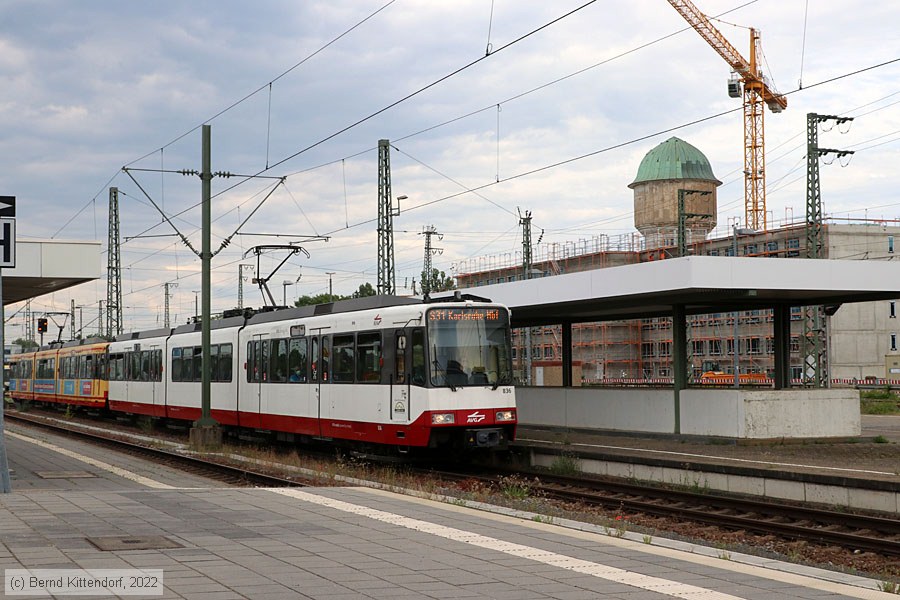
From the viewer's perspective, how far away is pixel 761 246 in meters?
72.7

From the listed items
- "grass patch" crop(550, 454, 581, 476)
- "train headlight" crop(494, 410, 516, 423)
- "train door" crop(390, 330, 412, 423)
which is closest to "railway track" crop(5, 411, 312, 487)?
"train door" crop(390, 330, 412, 423)

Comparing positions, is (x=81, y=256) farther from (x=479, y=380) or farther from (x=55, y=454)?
(x=479, y=380)

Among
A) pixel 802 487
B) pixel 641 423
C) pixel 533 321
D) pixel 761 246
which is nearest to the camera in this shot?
pixel 802 487

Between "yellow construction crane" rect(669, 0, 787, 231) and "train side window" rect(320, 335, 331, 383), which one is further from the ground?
"yellow construction crane" rect(669, 0, 787, 231)

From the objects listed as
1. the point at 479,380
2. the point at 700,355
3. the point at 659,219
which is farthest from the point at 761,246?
the point at 479,380

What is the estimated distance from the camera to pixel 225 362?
27594mm

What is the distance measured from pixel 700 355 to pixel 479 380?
57.5 metres

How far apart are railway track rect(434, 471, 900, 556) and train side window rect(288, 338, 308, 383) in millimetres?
6149

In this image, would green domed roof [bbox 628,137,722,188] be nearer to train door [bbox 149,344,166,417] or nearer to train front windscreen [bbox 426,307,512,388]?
train door [bbox 149,344,166,417]

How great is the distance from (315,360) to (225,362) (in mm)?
6332

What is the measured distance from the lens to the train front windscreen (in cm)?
1858

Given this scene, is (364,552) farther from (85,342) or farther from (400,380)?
(85,342)

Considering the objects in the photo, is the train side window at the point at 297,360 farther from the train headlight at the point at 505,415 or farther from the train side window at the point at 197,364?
the train side window at the point at 197,364

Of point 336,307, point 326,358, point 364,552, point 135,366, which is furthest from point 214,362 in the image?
point 364,552
